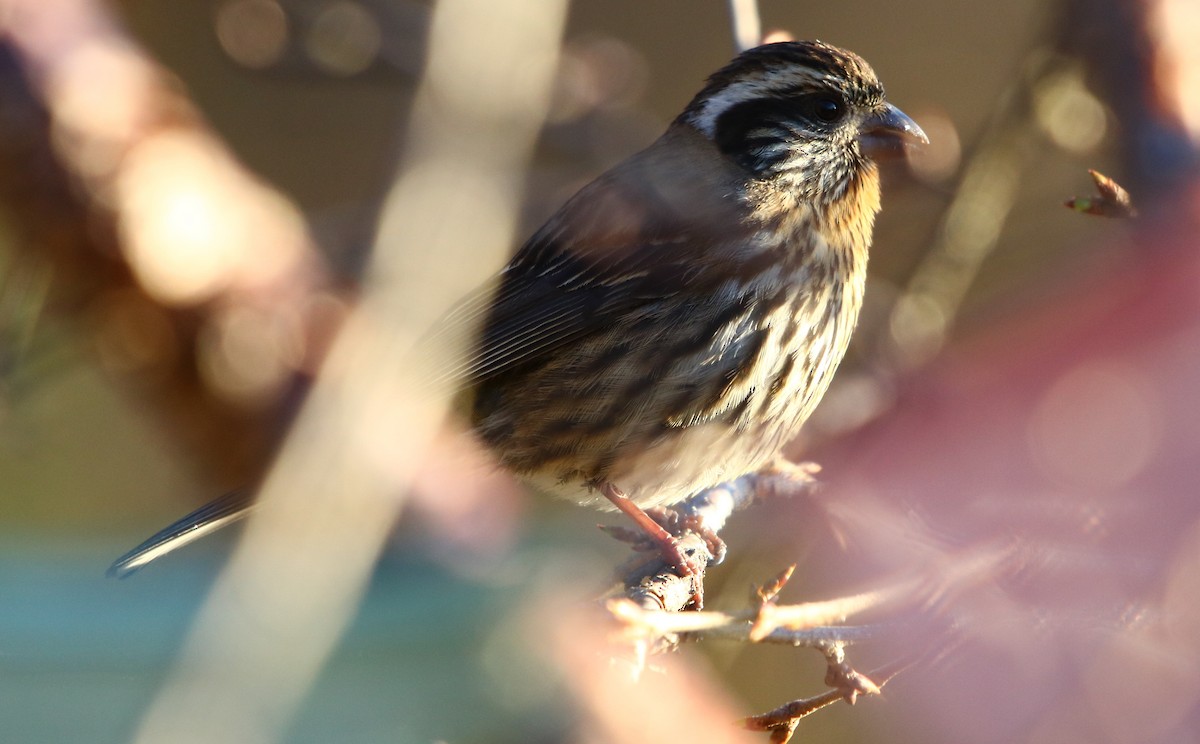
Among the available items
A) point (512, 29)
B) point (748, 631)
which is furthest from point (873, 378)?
point (748, 631)

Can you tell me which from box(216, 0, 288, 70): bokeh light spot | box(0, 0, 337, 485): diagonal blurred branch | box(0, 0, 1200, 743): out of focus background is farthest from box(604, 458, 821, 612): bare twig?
box(216, 0, 288, 70): bokeh light spot

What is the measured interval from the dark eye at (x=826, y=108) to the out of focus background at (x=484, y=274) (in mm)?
792

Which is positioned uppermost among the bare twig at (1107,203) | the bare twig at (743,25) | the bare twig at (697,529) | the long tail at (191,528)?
the bare twig at (1107,203)

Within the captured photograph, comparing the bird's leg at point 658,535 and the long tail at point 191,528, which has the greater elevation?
the bird's leg at point 658,535

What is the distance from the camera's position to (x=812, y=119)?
3.55 meters

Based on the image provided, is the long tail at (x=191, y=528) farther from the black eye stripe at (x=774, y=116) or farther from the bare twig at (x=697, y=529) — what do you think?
the black eye stripe at (x=774, y=116)

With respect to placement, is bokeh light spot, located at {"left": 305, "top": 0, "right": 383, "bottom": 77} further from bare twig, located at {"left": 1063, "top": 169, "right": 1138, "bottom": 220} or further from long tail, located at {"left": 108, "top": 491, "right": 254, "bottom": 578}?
bare twig, located at {"left": 1063, "top": 169, "right": 1138, "bottom": 220}

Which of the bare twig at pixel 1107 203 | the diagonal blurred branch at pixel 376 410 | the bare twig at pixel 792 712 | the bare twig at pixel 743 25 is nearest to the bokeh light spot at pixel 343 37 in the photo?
the diagonal blurred branch at pixel 376 410

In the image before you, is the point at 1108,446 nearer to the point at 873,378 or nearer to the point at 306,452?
the point at 306,452

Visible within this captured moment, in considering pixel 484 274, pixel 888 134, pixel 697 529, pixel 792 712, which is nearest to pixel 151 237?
pixel 484 274

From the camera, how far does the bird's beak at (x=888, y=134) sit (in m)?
3.52

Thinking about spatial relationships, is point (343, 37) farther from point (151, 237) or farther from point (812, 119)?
point (812, 119)

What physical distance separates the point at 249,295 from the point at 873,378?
100.0 inches

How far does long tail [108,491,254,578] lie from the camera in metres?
3.50
